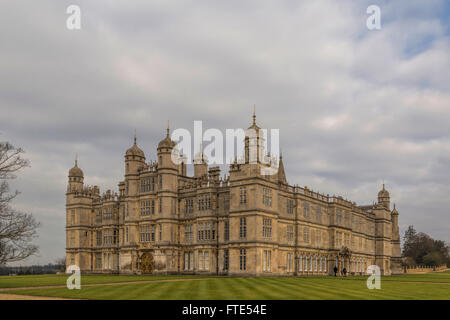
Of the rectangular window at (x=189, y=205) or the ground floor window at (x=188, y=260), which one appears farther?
the rectangular window at (x=189, y=205)

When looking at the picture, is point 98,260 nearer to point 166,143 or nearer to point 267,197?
point 166,143

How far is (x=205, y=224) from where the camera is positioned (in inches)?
2418

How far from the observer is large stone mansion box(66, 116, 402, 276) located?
5628 cm

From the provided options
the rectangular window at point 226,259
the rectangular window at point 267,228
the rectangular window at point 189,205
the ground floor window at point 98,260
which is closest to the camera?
the rectangular window at point 267,228

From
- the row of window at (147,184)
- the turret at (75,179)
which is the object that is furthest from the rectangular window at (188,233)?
the turret at (75,179)

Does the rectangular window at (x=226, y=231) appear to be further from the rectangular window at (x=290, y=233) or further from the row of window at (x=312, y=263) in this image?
the row of window at (x=312, y=263)

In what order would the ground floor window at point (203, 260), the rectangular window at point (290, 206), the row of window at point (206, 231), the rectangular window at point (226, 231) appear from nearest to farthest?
the rectangular window at point (226, 231), the row of window at point (206, 231), the ground floor window at point (203, 260), the rectangular window at point (290, 206)

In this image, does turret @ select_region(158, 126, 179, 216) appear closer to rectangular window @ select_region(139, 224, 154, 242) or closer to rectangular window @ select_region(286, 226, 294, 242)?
rectangular window @ select_region(139, 224, 154, 242)

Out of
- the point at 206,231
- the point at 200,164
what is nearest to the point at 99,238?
the point at 200,164

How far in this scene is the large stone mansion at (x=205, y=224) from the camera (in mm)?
56281

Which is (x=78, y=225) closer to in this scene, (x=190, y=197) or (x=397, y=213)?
(x=190, y=197)

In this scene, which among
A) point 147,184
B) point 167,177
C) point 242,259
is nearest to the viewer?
point 242,259
